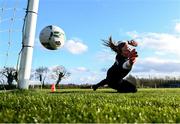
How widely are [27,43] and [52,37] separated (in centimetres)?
130

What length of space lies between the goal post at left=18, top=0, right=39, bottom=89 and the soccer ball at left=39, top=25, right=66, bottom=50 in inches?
25.3

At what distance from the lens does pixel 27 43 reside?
68.7ft

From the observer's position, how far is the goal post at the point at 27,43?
20844mm

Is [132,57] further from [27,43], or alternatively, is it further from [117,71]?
[27,43]

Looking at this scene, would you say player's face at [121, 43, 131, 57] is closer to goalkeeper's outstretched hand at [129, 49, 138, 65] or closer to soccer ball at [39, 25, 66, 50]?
goalkeeper's outstretched hand at [129, 49, 138, 65]

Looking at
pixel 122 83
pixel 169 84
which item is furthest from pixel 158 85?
pixel 122 83

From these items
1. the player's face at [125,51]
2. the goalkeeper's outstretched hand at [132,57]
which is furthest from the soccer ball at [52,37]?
the goalkeeper's outstretched hand at [132,57]

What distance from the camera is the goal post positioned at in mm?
20844

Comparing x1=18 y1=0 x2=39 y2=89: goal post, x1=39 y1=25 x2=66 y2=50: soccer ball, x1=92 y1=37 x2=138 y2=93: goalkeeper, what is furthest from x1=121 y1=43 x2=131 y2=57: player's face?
x1=18 y1=0 x2=39 y2=89: goal post

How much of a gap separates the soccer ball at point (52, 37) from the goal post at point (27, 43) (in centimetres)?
64

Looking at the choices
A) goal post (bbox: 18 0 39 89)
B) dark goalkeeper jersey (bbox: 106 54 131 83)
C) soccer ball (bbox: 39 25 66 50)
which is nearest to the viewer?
goal post (bbox: 18 0 39 89)

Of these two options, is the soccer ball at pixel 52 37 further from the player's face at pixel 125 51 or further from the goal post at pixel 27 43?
the player's face at pixel 125 51

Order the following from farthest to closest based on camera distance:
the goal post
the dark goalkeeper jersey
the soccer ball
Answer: the dark goalkeeper jersey < the soccer ball < the goal post

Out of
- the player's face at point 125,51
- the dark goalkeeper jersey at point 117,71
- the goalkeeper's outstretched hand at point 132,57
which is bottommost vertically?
the dark goalkeeper jersey at point 117,71
